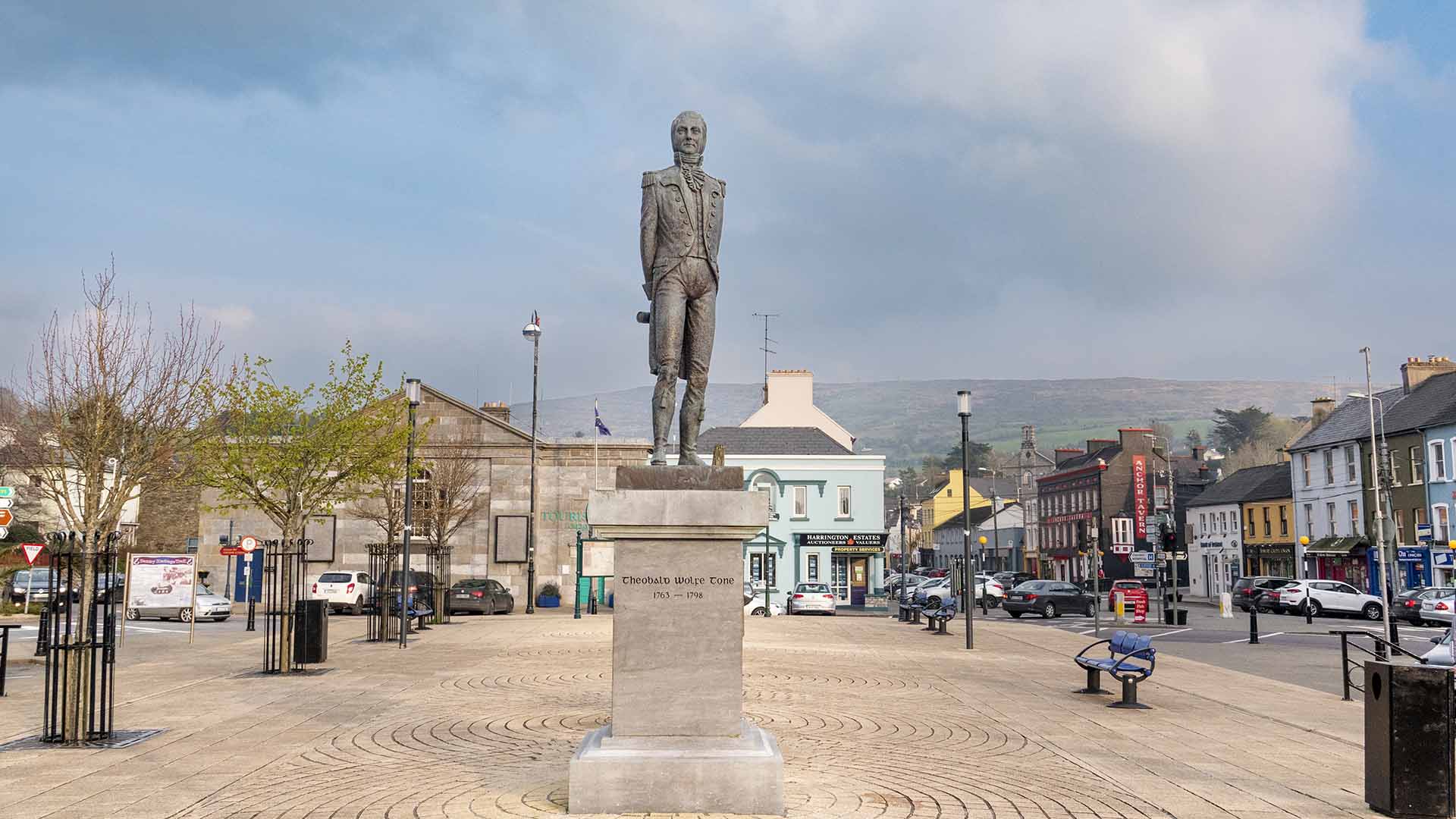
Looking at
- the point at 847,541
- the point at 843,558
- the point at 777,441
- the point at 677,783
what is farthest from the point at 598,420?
the point at 677,783

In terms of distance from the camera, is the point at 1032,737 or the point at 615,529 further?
the point at 1032,737

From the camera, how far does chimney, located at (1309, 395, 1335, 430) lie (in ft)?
198

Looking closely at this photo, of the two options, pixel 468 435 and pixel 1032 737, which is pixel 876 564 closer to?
pixel 468 435

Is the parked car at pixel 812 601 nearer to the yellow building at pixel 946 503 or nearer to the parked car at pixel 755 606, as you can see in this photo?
the parked car at pixel 755 606

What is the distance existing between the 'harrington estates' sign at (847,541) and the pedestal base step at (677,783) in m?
50.4

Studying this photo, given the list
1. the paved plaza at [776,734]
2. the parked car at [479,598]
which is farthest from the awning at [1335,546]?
the parked car at [479,598]

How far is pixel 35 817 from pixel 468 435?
37.0 metres

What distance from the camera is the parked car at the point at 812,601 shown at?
39500 millimetres

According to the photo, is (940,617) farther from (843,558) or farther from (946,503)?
(946,503)

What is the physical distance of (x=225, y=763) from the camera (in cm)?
885

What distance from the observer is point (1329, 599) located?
41.4 m

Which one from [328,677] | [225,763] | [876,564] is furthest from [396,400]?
[876,564]

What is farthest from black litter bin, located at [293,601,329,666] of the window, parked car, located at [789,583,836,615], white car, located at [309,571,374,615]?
the window

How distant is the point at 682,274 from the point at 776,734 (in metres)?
4.75
